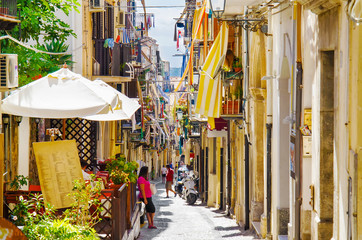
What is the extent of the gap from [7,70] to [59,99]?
42.8 inches

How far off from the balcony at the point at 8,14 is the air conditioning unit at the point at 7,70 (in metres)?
0.48

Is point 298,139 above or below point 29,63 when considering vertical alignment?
below

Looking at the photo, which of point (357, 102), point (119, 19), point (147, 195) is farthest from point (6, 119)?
point (119, 19)

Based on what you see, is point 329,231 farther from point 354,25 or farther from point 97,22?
Result: point 97,22

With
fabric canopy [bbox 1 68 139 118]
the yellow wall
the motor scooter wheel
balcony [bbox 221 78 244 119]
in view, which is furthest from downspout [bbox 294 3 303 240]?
the motor scooter wheel

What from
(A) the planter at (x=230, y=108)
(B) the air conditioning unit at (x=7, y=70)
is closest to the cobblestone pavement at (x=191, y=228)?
(A) the planter at (x=230, y=108)

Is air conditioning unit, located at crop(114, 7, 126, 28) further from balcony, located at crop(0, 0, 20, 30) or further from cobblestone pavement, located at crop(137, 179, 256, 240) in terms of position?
balcony, located at crop(0, 0, 20, 30)

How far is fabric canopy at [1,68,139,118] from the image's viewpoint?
10.7m

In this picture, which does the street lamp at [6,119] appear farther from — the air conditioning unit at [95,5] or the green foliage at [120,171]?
the air conditioning unit at [95,5]

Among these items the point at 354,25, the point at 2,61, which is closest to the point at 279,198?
the point at 2,61

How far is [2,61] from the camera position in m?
10.3

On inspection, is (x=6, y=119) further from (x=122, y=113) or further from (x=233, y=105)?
(x=233, y=105)

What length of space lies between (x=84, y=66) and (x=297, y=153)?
579 inches

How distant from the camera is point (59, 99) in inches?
434
